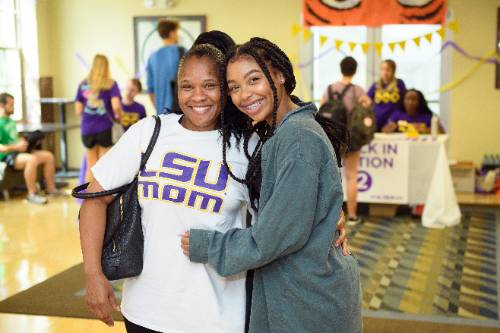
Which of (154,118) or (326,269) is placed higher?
(154,118)

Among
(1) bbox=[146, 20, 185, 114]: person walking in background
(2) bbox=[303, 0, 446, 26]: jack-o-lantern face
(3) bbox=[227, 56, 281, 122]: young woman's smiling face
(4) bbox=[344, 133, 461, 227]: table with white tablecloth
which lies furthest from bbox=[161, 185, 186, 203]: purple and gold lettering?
(2) bbox=[303, 0, 446, 26]: jack-o-lantern face

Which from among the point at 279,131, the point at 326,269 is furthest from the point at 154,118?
the point at 326,269

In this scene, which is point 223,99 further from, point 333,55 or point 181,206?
point 333,55

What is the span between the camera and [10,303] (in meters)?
3.90

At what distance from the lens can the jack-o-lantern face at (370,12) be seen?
310 inches

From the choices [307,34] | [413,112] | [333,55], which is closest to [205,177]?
[413,112]

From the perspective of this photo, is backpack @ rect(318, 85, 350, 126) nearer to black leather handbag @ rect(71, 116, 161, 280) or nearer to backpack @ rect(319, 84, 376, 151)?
backpack @ rect(319, 84, 376, 151)

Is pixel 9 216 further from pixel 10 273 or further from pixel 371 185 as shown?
pixel 371 185

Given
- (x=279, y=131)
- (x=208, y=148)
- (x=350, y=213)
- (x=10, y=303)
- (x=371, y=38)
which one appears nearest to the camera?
(x=279, y=131)

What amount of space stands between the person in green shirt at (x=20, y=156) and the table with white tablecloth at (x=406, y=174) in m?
3.42

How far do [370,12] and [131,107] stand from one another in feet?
9.88

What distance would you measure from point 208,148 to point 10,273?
3.46 metres

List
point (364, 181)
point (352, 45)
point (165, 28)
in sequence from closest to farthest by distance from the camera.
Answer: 1. point (165, 28)
2. point (364, 181)
3. point (352, 45)

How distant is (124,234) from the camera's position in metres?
1.56
